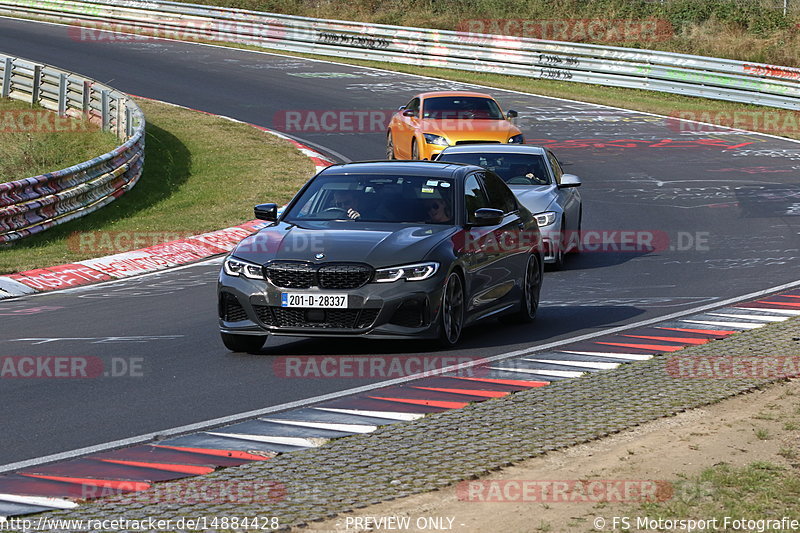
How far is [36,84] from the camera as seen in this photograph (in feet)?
104

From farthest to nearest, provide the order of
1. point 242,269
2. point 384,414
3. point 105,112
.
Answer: point 105,112 < point 242,269 < point 384,414

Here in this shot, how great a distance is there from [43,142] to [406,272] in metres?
18.1

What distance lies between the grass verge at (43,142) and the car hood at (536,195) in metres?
10.6

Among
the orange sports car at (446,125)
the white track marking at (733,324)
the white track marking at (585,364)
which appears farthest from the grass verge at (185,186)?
the white track marking at (733,324)

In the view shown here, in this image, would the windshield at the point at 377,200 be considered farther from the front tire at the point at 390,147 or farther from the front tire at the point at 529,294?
the front tire at the point at 390,147

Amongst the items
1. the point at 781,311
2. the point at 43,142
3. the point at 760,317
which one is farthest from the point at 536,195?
the point at 43,142

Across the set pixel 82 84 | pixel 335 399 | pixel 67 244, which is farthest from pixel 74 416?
pixel 82 84

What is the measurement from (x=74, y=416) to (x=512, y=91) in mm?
30958

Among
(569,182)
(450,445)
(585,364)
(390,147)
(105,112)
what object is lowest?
(390,147)

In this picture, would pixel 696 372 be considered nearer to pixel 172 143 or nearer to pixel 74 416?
pixel 74 416

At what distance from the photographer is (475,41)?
42000mm

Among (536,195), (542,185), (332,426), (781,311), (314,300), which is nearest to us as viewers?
(332,426)

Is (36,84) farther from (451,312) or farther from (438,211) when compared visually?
(451,312)

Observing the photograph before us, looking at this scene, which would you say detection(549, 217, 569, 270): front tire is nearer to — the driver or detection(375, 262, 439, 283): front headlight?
the driver
